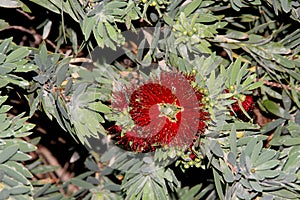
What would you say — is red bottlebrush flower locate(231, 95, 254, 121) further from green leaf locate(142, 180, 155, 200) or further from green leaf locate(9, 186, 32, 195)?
green leaf locate(9, 186, 32, 195)

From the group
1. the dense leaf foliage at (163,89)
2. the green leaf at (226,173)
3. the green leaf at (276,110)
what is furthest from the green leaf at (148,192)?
the green leaf at (276,110)

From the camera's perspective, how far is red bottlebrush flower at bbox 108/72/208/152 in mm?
763

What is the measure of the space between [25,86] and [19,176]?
145 mm

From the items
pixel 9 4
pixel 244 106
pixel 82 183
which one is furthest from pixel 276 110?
pixel 9 4

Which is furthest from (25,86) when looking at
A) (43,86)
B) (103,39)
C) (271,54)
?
(271,54)

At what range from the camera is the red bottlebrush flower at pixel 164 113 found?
2.50 feet

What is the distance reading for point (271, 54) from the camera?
921mm

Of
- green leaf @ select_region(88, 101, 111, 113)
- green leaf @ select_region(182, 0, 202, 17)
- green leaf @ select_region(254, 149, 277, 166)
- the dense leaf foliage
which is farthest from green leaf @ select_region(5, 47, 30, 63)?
green leaf @ select_region(254, 149, 277, 166)

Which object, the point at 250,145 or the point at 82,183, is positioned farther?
the point at 82,183

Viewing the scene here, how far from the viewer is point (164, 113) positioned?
30.7 inches

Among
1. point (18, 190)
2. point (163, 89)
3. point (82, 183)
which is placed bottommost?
point (82, 183)

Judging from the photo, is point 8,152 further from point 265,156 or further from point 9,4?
point 265,156

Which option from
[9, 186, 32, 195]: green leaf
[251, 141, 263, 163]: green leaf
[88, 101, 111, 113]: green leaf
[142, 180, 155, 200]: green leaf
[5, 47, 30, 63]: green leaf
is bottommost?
[142, 180, 155, 200]: green leaf

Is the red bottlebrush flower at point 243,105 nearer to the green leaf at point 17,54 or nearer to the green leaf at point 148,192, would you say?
the green leaf at point 148,192
